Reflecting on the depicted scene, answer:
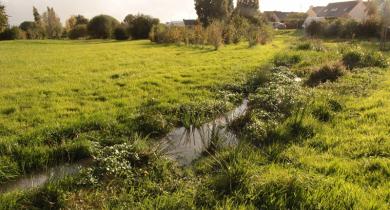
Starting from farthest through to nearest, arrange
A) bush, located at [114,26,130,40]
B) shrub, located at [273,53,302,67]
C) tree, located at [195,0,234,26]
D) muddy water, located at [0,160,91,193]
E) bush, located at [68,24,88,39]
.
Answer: bush, located at [68,24,88,39] → tree, located at [195,0,234,26] → bush, located at [114,26,130,40] → shrub, located at [273,53,302,67] → muddy water, located at [0,160,91,193]

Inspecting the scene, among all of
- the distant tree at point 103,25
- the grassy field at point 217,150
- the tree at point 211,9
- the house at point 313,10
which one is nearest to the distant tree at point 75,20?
the distant tree at point 103,25

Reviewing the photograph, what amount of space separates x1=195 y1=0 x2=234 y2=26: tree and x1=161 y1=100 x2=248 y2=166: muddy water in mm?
39231

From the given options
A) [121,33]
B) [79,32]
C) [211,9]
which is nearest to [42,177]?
[121,33]

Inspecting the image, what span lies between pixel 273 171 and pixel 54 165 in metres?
3.63

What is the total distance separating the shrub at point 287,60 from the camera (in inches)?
615

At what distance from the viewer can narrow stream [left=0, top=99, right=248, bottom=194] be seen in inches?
198

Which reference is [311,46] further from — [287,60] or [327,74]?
[327,74]

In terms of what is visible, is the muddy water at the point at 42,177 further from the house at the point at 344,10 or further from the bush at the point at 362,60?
the house at the point at 344,10

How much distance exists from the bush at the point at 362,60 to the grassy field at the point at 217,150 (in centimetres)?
257

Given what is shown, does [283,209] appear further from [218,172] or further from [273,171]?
[218,172]

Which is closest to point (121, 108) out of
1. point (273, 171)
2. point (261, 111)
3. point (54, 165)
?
point (54, 165)

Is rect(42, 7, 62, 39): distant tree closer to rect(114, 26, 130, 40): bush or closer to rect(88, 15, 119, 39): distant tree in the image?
rect(88, 15, 119, 39): distant tree

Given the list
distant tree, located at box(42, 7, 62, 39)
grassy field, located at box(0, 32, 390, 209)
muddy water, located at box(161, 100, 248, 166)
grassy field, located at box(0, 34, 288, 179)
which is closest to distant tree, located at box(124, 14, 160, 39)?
distant tree, located at box(42, 7, 62, 39)

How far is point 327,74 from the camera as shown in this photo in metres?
12.0
